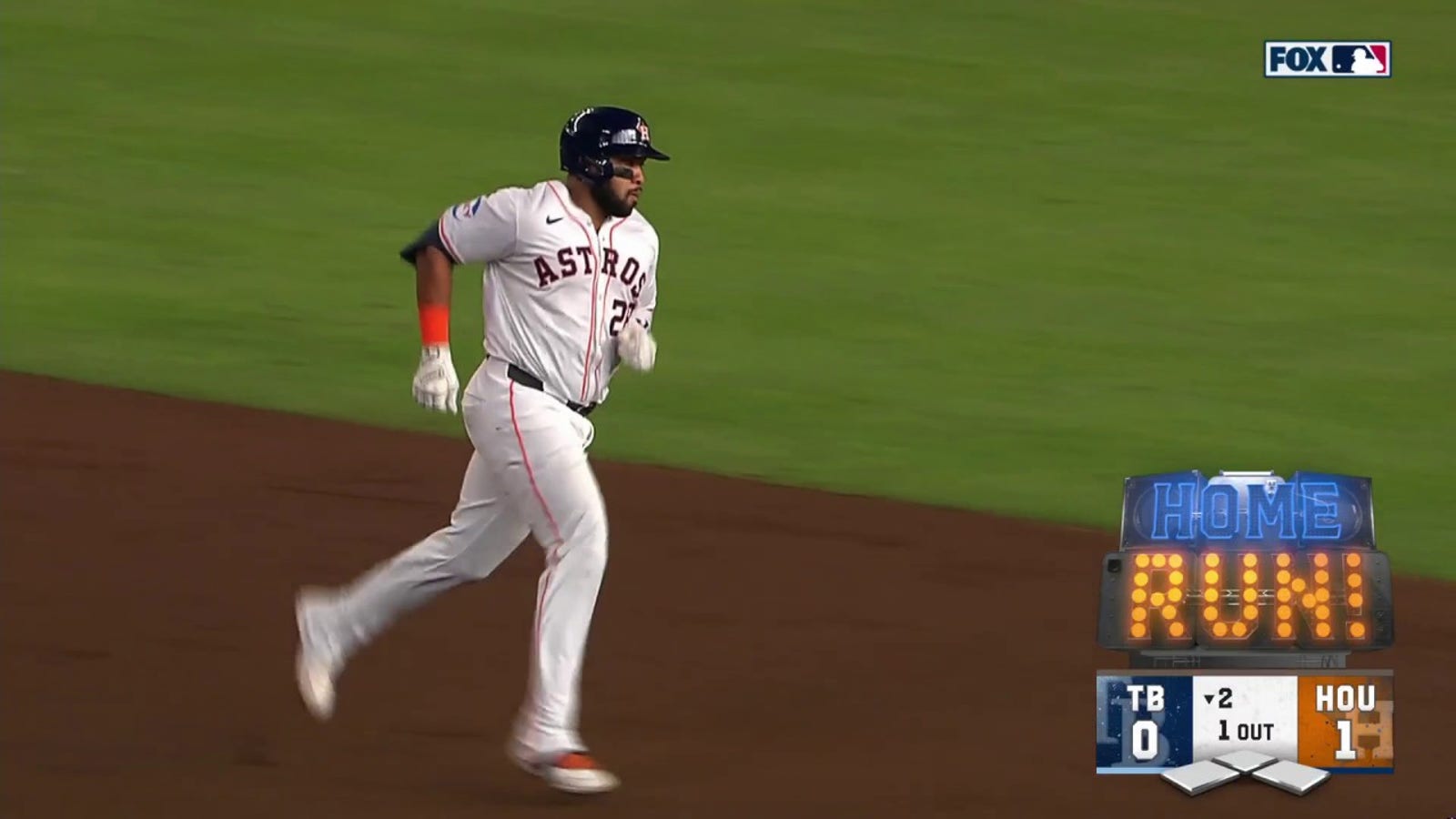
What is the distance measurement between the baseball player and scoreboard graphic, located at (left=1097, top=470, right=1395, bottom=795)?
1.64 m

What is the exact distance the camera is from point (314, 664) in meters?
8.28

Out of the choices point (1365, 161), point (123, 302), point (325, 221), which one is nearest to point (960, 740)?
point (123, 302)

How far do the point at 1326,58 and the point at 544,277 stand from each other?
46.8ft

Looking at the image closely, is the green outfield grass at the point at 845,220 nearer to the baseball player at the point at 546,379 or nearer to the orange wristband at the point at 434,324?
the baseball player at the point at 546,379

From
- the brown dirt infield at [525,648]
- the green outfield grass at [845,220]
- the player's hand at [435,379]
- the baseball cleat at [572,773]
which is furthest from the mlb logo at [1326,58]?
the baseball cleat at [572,773]

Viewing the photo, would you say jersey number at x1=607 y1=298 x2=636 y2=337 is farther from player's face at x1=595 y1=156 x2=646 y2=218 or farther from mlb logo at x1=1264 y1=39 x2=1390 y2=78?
mlb logo at x1=1264 y1=39 x2=1390 y2=78

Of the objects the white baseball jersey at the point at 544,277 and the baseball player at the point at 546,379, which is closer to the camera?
the baseball player at the point at 546,379

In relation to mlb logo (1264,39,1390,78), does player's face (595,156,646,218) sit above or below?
below

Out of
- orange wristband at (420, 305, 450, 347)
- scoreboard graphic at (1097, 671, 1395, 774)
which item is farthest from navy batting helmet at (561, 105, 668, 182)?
scoreboard graphic at (1097, 671, 1395, 774)

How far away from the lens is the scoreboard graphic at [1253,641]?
763 centimetres

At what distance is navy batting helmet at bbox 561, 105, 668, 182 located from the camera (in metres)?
7.90

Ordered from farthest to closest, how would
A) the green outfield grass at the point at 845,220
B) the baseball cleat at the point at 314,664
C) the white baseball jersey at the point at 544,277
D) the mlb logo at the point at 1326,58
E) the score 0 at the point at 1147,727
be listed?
1. the mlb logo at the point at 1326,58
2. the green outfield grass at the point at 845,220
3. the baseball cleat at the point at 314,664
4. the white baseball jersey at the point at 544,277
5. the score 0 at the point at 1147,727

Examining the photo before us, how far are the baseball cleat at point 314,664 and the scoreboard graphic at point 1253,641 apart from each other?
2515 millimetres

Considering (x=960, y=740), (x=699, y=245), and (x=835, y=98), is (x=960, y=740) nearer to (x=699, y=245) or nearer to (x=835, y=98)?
(x=699, y=245)
